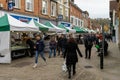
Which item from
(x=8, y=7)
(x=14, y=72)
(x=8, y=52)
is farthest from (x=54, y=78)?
(x=8, y=7)

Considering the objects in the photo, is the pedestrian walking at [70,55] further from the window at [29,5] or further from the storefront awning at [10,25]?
the window at [29,5]

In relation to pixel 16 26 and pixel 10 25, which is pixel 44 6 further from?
pixel 10 25

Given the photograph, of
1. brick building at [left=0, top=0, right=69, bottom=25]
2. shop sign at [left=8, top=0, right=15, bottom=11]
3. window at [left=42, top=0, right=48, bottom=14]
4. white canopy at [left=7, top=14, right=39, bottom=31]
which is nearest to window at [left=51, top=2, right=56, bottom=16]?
brick building at [left=0, top=0, right=69, bottom=25]

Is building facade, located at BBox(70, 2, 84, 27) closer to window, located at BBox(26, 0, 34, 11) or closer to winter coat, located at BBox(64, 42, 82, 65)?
window, located at BBox(26, 0, 34, 11)

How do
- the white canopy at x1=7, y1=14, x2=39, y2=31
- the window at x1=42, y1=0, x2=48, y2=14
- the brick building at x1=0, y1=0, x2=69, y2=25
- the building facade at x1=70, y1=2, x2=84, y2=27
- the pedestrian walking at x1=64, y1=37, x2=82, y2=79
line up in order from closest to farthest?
the pedestrian walking at x1=64, y1=37, x2=82, y2=79, the white canopy at x1=7, y1=14, x2=39, y2=31, the brick building at x1=0, y1=0, x2=69, y2=25, the window at x1=42, y1=0, x2=48, y2=14, the building facade at x1=70, y1=2, x2=84, y2=27

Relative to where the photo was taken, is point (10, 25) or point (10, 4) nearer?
point (10, 25)

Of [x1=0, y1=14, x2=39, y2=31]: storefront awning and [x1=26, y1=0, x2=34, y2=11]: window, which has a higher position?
[x1=26, y1=0, x2=34, y2=11]: window

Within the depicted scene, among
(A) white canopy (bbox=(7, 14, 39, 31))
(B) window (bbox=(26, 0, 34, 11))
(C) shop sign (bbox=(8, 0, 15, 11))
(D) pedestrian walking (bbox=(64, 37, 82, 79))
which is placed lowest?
(D) pedestrian walking (bbox=(64, 37, 82, 79))

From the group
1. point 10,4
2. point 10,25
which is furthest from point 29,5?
point 10,25

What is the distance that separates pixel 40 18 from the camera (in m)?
32.5

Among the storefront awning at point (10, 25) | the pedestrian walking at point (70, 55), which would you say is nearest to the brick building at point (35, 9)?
the storefront awning at point (10, 25)

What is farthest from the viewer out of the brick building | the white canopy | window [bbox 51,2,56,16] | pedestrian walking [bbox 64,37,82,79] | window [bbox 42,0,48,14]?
window [bbox 51,2,56,16]

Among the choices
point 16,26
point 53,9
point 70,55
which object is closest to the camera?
point 70,55

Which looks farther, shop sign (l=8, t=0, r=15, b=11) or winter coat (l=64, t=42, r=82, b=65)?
shop sign (l=8, t=0, r=15, b=11)
